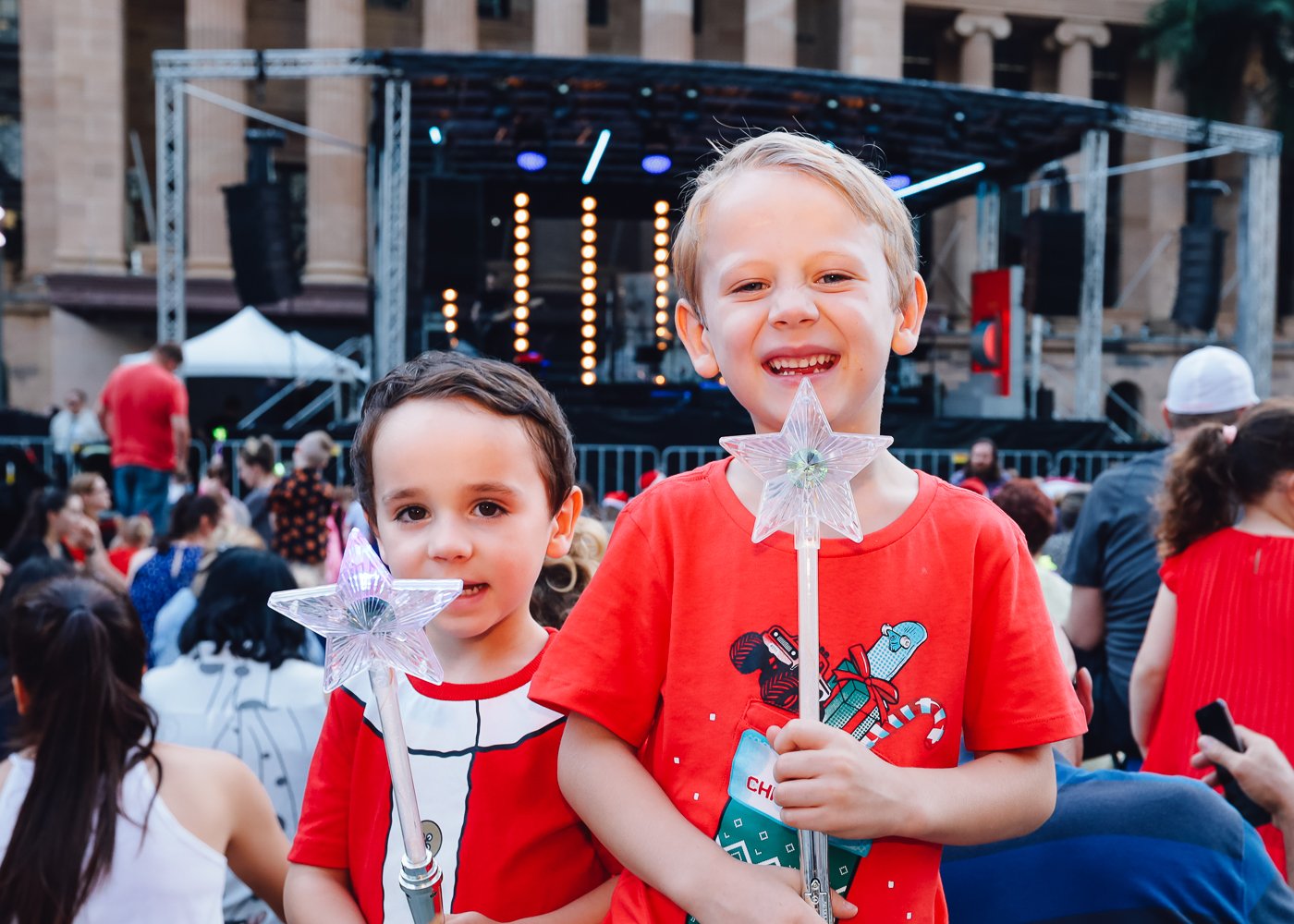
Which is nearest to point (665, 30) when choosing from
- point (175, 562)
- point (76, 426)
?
point (76, 426)

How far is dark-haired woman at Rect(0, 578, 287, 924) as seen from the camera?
2260mm

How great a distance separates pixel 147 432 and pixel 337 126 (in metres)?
17.9

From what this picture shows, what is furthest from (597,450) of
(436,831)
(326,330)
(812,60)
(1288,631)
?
(812,60)

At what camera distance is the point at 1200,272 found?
18.4 metres

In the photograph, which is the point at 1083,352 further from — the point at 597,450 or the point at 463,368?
the point at 463,368

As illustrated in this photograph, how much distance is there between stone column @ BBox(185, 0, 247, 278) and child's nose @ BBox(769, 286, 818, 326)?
88.4 feet

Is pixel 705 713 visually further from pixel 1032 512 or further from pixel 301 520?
pixel 301 520

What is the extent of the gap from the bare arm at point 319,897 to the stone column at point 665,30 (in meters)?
27.6

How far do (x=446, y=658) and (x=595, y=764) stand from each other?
0.43m

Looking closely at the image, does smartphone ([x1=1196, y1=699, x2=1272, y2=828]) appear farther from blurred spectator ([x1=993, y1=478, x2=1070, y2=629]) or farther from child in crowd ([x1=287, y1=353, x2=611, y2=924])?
blurred spectator ([x1=993, y1=478, x2=1070, y2=629])

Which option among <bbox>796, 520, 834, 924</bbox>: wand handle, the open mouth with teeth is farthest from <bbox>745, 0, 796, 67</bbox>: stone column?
<bbox>796, 520, 834, 924</bbox>: wand handle

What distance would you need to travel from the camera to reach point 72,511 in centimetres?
674

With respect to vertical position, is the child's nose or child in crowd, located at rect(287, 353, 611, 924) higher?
the child's nose

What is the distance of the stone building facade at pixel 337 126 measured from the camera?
87.0ft
